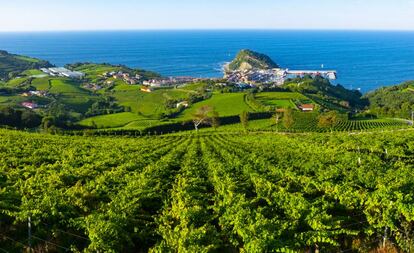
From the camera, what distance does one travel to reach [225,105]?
394 ft

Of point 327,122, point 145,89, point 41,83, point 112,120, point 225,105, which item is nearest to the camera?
point 327,122

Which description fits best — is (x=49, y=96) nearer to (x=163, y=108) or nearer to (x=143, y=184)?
(x=163, y=108)

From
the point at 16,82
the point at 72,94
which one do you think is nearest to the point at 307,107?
the point at 72,94

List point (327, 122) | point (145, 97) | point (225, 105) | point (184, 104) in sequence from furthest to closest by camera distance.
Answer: point (145, 97)
point (184, 104)
point (225, 105)
point (327, 122)

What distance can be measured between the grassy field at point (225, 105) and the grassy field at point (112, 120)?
51.5 ft

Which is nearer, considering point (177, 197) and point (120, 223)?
point (120, 223)

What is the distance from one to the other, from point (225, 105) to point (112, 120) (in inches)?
1470

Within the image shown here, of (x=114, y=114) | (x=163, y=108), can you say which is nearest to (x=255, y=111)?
(x=163, y=108)

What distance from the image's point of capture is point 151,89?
169 meters

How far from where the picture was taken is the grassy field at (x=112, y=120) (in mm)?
101481

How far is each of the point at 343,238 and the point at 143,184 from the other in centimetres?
1098

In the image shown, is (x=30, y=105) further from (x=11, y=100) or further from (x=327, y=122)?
(x=327, y=122)

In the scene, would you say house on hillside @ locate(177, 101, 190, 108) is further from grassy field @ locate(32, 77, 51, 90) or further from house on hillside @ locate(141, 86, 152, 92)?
grassy field @ locate(32, 77, 51, 90)

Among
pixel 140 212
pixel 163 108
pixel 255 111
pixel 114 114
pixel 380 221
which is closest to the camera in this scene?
pixel 380 221
